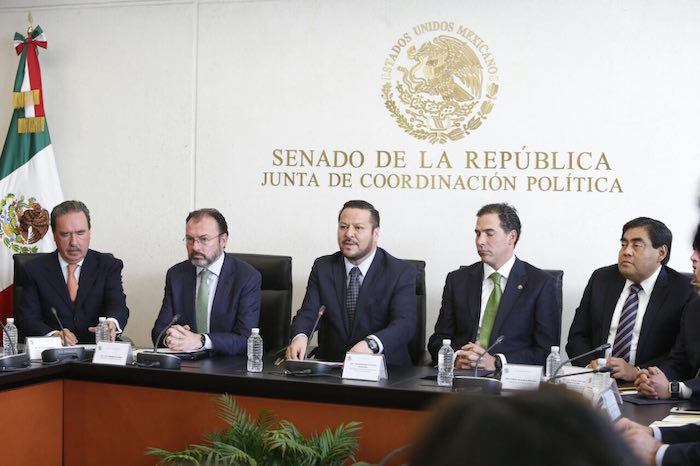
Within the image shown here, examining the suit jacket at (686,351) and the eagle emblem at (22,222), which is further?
the eagle emblem at (22,222)

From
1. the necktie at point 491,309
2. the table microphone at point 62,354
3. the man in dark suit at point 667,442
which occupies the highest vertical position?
the necktie at point 491,309

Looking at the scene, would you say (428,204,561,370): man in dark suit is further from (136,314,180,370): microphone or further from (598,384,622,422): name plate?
(136,314,180,370): microphone

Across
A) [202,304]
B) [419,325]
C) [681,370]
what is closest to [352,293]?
[419,325]

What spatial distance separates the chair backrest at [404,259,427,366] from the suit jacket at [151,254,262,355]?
80 cm

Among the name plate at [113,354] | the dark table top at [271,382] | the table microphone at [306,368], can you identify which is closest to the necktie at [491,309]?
the dark table top at [271,382]

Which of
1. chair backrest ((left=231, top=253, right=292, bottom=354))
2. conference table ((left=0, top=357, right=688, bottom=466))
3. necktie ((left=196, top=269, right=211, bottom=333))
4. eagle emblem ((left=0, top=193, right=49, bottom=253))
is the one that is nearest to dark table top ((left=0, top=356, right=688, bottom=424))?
conference table ((left=0, top=357, right=688, bottom=466))

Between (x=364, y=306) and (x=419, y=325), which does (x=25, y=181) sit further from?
(x=419, y=325)

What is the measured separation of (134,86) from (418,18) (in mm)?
1917

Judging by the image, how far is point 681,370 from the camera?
3.56 metres

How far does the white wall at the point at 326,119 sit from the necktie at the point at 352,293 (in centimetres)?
84

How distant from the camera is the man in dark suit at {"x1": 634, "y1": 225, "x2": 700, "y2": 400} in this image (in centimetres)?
312

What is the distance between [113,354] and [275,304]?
1.08 metres

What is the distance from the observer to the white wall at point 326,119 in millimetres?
4727

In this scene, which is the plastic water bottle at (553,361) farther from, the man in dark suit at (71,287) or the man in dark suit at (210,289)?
the man in dark suit at (71,287)
